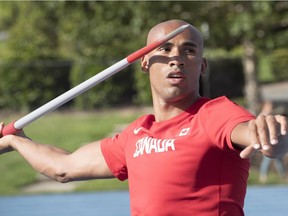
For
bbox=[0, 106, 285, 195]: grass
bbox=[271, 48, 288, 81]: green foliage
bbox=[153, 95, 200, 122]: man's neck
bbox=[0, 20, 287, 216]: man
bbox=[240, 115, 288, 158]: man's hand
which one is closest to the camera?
bbox=[240, 115, 288, 158]: man's hand

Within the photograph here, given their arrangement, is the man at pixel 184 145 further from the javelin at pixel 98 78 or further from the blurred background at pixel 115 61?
the blurred background at pixel 115 61

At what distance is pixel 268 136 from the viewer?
2.47 metres

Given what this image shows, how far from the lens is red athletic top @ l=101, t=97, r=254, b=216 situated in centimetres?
301

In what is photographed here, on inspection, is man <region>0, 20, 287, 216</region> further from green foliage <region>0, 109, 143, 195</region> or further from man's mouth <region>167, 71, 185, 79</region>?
green foliage <region>0, 109, 143, 195</region>

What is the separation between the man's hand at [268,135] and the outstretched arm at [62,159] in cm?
126

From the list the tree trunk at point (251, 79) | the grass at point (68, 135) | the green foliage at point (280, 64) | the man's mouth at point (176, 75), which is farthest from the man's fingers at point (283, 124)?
the green foliage at point (280, 64)

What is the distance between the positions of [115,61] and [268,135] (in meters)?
17.1

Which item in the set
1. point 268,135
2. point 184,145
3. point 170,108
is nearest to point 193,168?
point 184,145

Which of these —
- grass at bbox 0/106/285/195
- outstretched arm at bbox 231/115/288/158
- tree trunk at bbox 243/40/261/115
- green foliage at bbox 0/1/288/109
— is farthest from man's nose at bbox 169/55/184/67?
tree trunk at bbox 243/40/261/115

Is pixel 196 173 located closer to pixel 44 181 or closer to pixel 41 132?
pixel 44 181

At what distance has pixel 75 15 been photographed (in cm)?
1764

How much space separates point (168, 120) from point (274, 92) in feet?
55.2

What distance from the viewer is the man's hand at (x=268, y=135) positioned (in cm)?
246

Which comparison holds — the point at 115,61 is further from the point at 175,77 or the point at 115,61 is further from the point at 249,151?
the point at 249,151
